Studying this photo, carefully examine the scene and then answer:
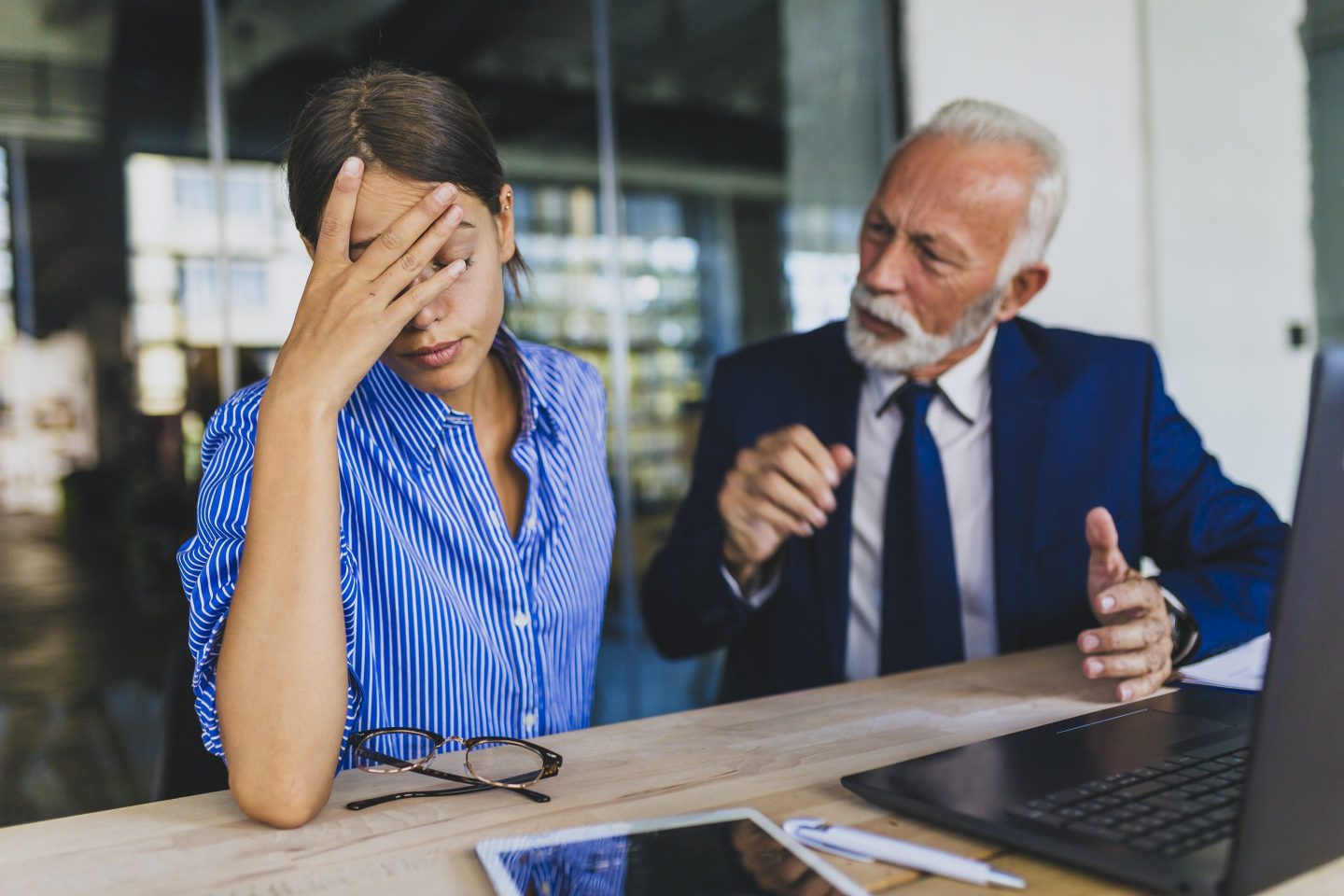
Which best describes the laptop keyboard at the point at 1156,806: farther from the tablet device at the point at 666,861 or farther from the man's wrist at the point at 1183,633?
the man's wrist at the point at 1183,633

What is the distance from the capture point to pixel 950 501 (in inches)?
67.1

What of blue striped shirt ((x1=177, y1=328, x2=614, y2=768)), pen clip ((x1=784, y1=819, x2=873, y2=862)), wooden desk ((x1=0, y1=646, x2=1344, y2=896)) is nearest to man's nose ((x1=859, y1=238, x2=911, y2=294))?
blue striped shirt ((x1=177, y1=328, x2=614, y2=768))

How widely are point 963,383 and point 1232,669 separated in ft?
2.12

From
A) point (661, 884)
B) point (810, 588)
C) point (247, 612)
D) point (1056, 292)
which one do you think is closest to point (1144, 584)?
point (810, 588)

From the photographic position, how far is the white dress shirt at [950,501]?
1.67 metres

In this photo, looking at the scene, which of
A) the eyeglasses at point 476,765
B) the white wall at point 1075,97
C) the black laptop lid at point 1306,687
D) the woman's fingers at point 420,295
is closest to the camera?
the black laptop lid at point 1306,687

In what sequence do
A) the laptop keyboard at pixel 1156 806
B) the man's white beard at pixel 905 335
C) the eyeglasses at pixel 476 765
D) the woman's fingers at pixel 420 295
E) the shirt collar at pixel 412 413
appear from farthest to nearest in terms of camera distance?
the man's white beard at pixel 905 335 → the shirt collar at pixel 412 413 → the woman's fingers at pixel 420 295 → the eyeglasses at pixel 476 765 → the laptop keyboard at pixel 1156 806

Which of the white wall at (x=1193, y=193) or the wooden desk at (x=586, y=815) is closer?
the wooden desk at (x=586, y=815)

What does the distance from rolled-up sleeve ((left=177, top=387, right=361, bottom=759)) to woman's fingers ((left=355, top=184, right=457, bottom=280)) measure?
21cm

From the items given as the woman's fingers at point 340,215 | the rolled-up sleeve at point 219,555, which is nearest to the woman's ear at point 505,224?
the woman's fingers at point 340,215

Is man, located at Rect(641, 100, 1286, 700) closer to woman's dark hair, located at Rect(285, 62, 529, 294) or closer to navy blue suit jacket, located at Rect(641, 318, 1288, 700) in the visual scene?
navy blue suit jacket, located at Rect(641, 318, 1288, 700)

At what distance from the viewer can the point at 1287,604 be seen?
24.5 inches

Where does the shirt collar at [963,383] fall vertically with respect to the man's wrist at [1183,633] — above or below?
above

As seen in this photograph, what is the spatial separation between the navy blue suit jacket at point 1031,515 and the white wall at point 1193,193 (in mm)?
1362
